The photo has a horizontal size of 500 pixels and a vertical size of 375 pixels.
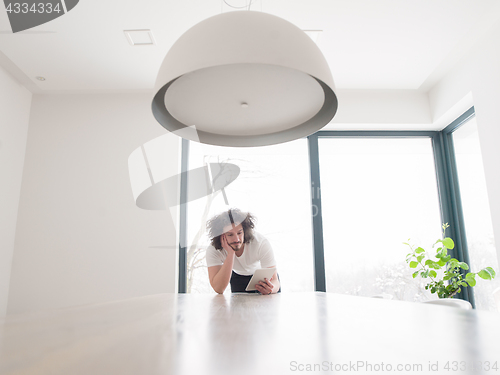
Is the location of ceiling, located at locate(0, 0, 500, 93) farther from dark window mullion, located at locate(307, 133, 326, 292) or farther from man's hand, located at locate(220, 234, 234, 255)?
man's hand, located at locate(220, 234, 234, 255)

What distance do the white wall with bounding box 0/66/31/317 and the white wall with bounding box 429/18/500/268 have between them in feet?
13.5

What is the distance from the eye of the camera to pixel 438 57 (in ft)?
9.53

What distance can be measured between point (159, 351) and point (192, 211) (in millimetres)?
3171

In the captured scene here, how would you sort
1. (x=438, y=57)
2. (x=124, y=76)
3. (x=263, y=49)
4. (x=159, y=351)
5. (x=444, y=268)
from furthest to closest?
(x=444, y=268), (x=124, y=76), (x=438, y=57), (x=263, y=49), (x=159, y=351)

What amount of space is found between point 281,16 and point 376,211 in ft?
7.17

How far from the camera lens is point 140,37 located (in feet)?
8.59

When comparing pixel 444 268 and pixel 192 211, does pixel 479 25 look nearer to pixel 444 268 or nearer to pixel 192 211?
pixel 444 268

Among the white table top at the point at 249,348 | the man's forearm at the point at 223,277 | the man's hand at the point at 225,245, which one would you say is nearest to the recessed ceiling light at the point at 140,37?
the man's hand at the point at 225,245

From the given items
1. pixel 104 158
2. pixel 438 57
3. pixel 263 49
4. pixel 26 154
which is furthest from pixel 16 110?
pixel 438 57

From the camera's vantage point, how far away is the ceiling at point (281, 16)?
2324 mm

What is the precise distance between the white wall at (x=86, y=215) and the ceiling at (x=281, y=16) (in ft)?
1.08

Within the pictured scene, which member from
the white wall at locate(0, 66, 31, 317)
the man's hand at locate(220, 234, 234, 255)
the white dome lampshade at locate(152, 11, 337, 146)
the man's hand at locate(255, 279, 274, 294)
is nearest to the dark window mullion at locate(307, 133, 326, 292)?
the man's hand at locate(220, 234, 234, 255)

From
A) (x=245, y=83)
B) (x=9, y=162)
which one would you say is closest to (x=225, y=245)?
(x=245, y=83)

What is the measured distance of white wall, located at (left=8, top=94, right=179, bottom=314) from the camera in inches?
120
